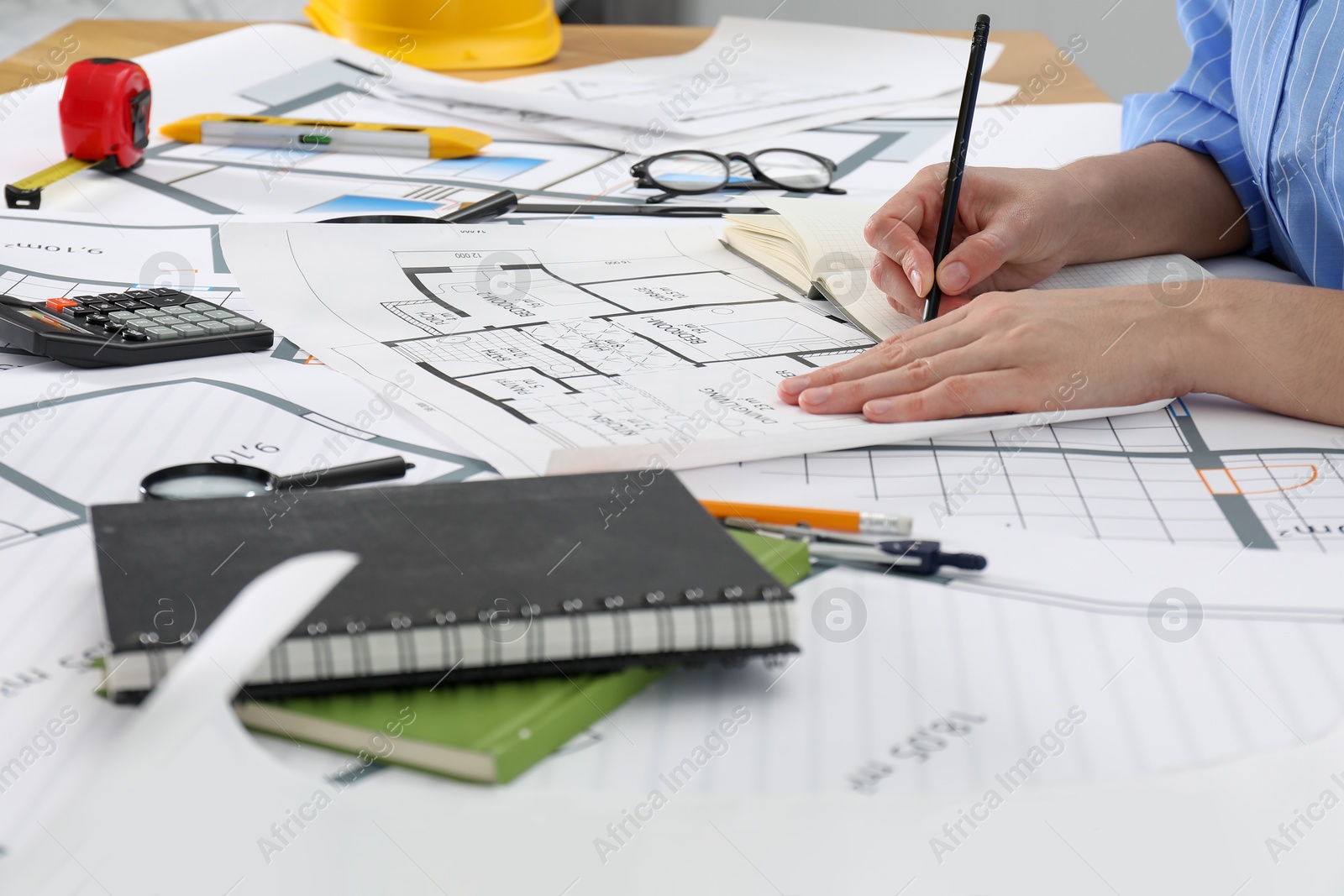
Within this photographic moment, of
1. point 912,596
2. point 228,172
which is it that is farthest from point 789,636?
point 228,172

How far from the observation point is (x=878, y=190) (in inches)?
47.5

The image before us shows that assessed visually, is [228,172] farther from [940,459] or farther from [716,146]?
[940,459]

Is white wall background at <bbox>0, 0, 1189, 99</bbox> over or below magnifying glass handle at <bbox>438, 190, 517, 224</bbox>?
over

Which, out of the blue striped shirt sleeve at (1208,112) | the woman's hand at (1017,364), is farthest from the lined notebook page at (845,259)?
the blue striped shirt sleeve at (1208,112)

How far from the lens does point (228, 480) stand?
561mm

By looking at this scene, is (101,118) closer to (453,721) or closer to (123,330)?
(123,330)

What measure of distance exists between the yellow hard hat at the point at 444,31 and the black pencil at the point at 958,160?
103 centimetres

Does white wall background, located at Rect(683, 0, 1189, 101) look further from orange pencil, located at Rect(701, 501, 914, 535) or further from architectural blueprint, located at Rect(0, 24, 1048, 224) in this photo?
orange pencil, located at Rect(701, 501, 914, 535)

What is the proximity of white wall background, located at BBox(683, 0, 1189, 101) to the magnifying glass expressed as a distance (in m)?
2.43

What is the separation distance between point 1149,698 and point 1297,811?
0.20 ft

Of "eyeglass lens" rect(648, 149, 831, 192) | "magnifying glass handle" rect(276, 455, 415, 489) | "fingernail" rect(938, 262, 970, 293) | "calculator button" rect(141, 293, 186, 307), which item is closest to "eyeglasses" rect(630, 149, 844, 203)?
"eyeglass lens" rect(648, 149, 831, 192)

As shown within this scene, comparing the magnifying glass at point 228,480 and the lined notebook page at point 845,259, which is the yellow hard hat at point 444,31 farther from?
the magnifying glass at point 228,480

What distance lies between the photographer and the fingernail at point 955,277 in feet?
2.74

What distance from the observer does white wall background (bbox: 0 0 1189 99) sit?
2.67 metres
